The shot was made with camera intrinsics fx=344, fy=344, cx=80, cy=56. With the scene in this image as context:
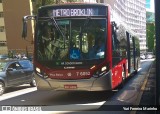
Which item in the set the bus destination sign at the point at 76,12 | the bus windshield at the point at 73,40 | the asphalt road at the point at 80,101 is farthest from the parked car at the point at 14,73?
the bus destination sign at the point at 76,12

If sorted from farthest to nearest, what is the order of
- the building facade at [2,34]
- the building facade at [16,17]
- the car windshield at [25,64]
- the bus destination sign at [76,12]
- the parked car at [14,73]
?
the building facade at [2,34]
the building facade at [16,17]
the car windshield at [25,64]
the parked car at [14,73]
the bus destination sign at [76,12]

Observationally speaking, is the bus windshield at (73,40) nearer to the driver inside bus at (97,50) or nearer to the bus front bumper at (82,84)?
the driver inside bus at (97,50)

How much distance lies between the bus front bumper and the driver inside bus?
58 centimetres

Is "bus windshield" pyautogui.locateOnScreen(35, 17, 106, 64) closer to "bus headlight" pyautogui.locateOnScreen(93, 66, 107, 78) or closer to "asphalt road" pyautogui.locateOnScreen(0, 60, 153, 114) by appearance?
"bus headlight" pyautogui.locateOnScreen(93, 66, 107, 78)

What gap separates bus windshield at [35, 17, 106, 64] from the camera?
9.77m

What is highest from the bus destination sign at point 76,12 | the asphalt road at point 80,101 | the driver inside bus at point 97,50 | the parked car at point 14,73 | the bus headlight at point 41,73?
the bus destination sign at point 76,12

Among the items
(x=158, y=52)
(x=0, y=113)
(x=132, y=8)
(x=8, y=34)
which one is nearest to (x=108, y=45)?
(x=0, y=113)

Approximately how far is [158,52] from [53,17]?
5.80 meters

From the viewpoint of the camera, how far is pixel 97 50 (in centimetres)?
980

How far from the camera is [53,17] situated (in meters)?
10.1

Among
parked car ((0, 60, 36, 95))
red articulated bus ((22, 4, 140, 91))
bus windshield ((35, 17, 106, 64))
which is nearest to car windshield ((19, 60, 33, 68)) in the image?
parked car ((0, 60, 36, 95))

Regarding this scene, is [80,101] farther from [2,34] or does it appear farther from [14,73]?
[2,34]

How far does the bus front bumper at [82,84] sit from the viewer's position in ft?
31.4

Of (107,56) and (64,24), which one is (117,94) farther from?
(64,24)
